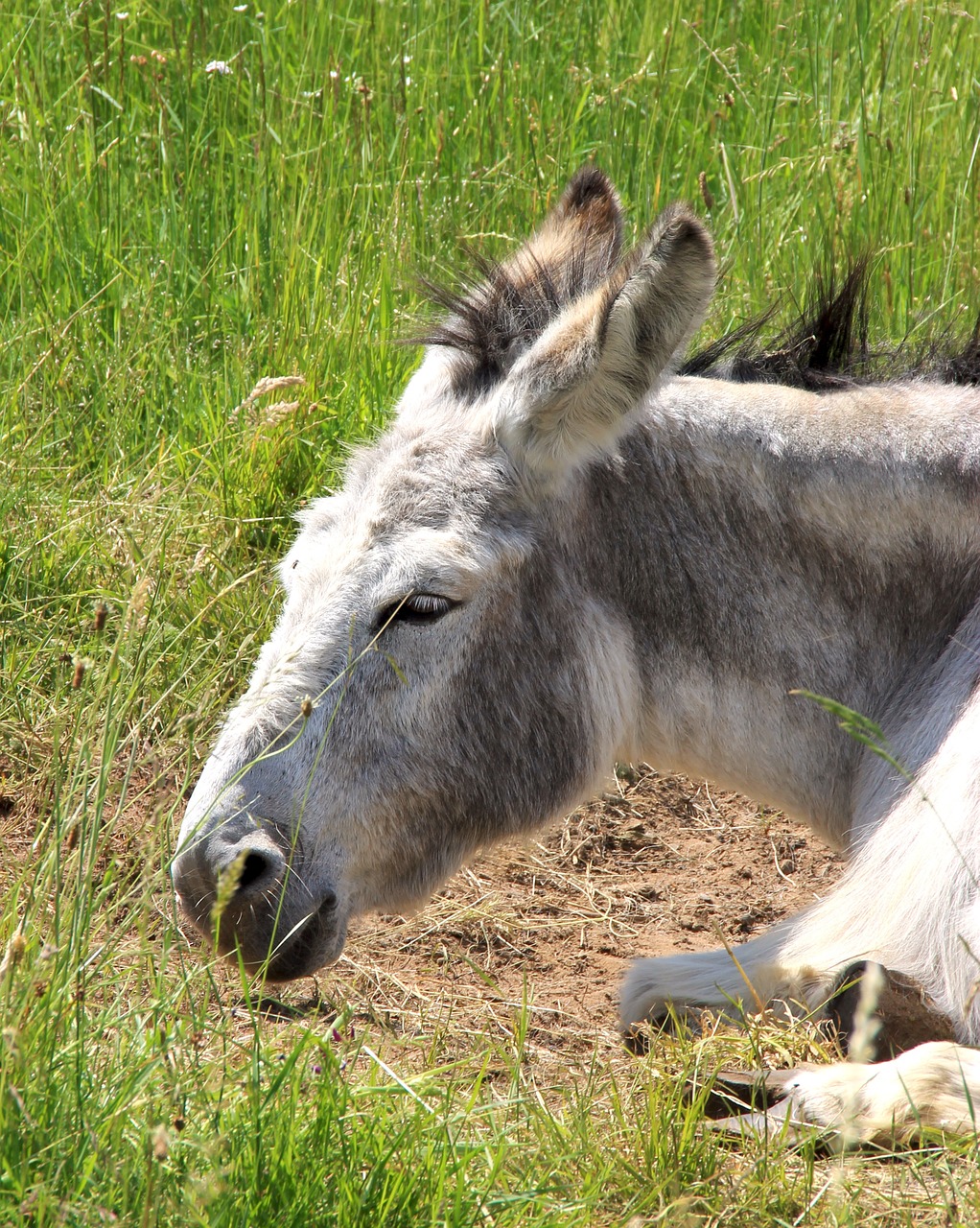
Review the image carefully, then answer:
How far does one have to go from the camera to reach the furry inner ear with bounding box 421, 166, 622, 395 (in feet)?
9.84

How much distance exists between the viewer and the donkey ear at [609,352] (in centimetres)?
266

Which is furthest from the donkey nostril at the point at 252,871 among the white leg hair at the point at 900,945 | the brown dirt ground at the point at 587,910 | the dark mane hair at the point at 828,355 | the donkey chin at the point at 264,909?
the dark mane hair at the point at 828,355

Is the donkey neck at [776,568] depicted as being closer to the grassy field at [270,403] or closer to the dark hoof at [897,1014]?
the dark hoof at [897,1014]

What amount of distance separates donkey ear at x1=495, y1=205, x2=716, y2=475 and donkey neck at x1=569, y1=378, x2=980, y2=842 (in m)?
0.15

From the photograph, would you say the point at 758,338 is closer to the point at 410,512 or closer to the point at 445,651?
the point at 410,512

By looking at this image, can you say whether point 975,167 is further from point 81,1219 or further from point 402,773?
point 81,1219

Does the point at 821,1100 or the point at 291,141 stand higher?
the point at 291,141

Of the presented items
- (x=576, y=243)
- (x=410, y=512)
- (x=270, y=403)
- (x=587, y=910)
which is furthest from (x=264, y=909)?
(x=270, y=403)

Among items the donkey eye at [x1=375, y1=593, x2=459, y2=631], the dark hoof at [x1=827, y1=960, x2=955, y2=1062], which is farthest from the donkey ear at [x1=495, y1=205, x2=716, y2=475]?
the dark hoof at [x1=827, y1=960, x2=955, y2=1062]

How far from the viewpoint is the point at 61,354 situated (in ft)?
15.5

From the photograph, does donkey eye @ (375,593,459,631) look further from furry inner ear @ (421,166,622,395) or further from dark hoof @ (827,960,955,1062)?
dark hoof @ (827,960,955,1062)

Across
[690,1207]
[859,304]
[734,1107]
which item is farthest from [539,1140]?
[859,304]

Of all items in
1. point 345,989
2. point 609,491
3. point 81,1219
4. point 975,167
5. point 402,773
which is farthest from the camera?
point 975,167

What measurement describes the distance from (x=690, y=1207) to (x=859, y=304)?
90.6 inches
